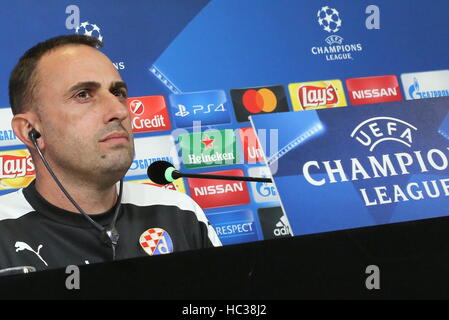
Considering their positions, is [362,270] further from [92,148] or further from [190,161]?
[190,161]

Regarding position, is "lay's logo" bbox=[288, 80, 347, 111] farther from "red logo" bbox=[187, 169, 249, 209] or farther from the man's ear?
the man's ear

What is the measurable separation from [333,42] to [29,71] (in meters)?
1.44

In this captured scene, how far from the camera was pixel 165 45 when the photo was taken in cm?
236

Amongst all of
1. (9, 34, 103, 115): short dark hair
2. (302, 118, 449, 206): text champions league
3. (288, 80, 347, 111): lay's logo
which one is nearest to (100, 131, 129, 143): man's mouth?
(9, 34, 103, 115): short dark hair

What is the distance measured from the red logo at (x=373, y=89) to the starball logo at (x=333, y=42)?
0.11 metres

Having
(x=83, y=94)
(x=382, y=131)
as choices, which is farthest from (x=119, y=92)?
(x=382, y=131)

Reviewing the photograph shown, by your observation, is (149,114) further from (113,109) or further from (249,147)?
(113,109)

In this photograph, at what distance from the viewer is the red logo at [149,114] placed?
232cm

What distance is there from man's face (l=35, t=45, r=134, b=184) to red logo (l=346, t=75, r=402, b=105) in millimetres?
1386

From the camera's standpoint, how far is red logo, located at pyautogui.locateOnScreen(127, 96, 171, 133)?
232 centimetres

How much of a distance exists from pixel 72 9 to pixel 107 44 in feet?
0.55

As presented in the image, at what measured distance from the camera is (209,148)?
236cm

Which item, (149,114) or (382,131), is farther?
(149,114)

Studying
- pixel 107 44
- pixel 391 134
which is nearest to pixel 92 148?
pixel 391 134
